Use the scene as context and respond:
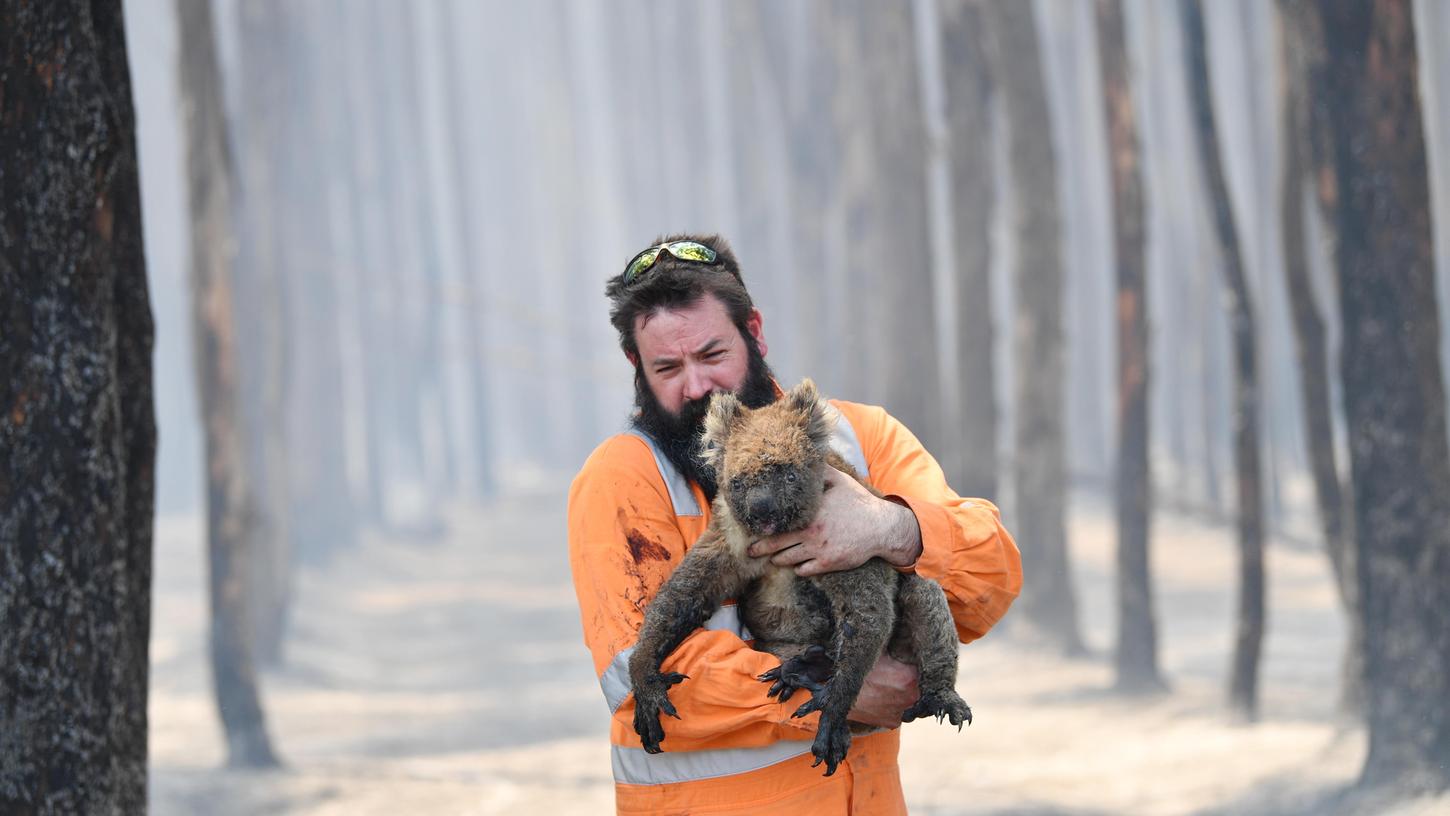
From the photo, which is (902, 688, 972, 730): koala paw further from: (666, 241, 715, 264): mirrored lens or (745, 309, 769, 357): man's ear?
(666, 241, 715, 264): mirrored lens

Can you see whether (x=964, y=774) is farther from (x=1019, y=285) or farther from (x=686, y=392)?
(x=686, y=392)

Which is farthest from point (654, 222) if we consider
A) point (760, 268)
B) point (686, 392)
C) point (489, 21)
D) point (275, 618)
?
point (686, 392)

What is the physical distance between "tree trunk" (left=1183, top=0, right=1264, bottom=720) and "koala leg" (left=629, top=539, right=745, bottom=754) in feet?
24.8

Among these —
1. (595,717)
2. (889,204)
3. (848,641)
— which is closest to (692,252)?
(848,641)

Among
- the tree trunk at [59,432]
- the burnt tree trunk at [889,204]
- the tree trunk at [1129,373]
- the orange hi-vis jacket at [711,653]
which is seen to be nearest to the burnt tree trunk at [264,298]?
the burnt tree trunk at [889,204]

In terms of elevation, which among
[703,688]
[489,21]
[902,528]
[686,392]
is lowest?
[703,688]

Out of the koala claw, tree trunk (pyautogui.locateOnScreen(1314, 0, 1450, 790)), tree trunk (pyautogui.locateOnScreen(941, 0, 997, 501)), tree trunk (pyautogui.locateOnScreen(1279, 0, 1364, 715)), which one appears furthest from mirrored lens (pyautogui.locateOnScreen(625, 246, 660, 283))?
tree trunk (pyautogui.locateOnScreen(941, 0, 997, 501))

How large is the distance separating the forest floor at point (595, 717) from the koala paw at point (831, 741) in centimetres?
559

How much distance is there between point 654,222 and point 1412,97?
29.8 meters

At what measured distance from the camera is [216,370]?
10422 mm

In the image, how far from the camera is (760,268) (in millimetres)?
25000

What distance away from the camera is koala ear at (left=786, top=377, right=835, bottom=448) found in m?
2.65

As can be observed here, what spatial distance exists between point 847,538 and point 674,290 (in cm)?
59

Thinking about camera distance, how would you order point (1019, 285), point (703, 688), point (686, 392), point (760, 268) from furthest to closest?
1. point (760, 268)
2. point (1019, 285)
3. point (686, 392)
4. point (703, 688)
